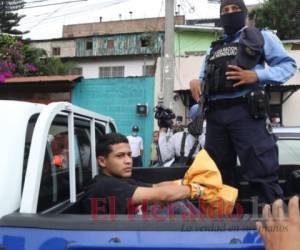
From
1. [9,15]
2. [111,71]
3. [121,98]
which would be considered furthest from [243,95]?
[9,15]

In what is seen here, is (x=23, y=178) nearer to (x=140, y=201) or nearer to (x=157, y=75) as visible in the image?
(x=140, y=201)

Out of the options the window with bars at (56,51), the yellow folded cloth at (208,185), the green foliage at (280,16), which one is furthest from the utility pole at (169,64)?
the window with bars at (56,51)

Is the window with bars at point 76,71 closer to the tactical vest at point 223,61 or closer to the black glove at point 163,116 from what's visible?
the black glove at point 163,116

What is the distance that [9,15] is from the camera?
3731cm

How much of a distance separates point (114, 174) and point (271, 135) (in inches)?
36.5

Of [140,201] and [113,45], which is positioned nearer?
[140,201]

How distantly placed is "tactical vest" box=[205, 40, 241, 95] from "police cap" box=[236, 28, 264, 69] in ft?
0.18

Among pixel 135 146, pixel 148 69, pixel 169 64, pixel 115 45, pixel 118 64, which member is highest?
pixel 115 45

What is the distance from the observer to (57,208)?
8.14 ft

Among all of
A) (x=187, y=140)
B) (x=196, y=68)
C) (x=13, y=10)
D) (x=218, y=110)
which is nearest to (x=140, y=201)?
(x=218, y=110)

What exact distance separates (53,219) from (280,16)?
32.2 metres

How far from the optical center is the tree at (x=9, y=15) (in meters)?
36.6

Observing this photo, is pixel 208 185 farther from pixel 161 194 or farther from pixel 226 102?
pixel 226 102

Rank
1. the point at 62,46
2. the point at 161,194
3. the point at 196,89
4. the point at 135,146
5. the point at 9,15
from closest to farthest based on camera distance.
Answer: the point at 161,194, the point at 196,89, the point at 135,146, the point at 9,15, the point at 62,46
